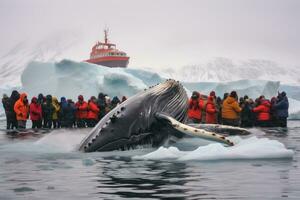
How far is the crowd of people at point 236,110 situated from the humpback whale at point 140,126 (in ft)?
22.7

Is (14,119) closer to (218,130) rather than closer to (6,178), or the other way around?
(218,130)

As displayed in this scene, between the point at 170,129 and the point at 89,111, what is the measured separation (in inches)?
477

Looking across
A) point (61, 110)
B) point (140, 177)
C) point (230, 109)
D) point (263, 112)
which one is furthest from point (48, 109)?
point (140, 177)

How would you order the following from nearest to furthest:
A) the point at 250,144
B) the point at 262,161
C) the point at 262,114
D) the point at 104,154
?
the point at 262,161 < the point at 250,144 < the point at 104,154 < the point at 262,114

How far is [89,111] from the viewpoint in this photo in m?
23.8

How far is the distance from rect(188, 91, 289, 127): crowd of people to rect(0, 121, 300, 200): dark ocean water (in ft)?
27.8

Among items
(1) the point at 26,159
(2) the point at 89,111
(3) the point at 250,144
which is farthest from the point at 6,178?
(2) the point at 89,111

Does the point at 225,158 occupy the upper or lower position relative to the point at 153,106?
lower

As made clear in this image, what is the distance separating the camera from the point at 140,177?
7.74 meters

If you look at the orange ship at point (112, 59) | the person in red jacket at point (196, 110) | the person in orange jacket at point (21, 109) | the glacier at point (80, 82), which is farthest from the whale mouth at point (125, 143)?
the orange ship at point (112, 59)

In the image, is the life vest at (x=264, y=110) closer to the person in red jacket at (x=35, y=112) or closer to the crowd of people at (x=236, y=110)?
the crowd of people at (x=236, y=110)

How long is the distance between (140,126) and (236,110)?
26.9 feet

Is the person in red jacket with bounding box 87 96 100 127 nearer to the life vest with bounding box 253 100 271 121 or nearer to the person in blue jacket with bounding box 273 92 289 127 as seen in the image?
the life vest with bounding box 253 100 271 121

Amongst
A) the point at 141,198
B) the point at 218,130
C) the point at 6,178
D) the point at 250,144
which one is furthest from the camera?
the point at 218,130
